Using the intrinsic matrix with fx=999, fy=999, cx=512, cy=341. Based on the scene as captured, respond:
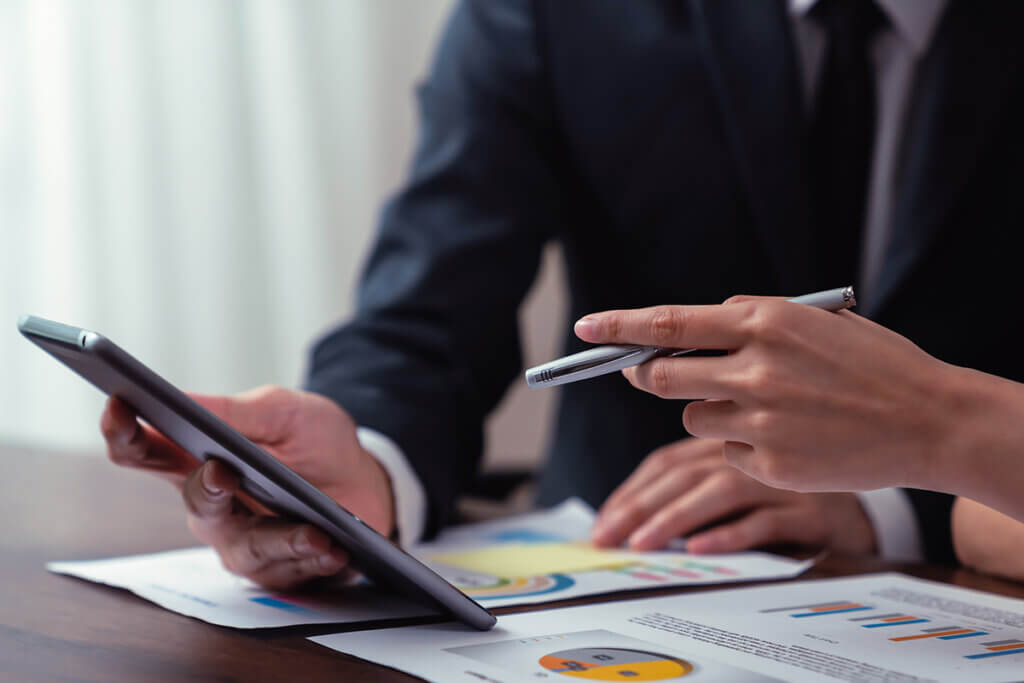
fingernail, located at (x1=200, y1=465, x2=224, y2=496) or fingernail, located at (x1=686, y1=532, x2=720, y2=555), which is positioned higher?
fingernail, located at (x1=200, y1=465, x2=224, y2=496)

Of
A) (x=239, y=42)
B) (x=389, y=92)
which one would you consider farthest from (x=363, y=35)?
(x=239, y=42)

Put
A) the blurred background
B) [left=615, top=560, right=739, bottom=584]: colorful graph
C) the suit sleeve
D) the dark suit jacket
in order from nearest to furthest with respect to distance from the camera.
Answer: [left=615, top=560, right=739, bottom=584]: colorful graph
the suit sleeve
the dark suit jacket
the blurred background

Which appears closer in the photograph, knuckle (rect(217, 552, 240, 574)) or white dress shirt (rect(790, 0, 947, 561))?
knuckle (rect(217, 552, 240, 574))

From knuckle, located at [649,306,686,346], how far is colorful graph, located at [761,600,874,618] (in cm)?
18

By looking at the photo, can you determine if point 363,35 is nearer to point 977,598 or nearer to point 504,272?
point 504,272

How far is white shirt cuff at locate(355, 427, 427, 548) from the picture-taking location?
0.74 meters

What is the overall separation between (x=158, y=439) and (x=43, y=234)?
59.2 inches

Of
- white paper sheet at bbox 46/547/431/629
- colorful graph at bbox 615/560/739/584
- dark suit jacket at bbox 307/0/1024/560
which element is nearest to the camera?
white paper sheet at bbox 46/547/431/629

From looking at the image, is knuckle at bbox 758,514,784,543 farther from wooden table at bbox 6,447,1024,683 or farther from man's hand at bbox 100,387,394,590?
man's hand at bbox 100,387,394,590

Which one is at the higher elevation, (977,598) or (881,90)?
(881,90)

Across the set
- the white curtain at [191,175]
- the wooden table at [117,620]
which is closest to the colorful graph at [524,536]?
the wooden table at [117,620]

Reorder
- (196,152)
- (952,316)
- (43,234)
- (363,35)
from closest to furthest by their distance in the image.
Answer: (952,316)
(43,234)
(196,152)
(363,35)

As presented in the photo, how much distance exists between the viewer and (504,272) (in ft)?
3.40

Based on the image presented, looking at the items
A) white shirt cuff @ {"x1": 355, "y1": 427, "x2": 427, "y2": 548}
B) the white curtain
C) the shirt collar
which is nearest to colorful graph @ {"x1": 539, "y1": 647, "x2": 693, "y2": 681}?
white shirt cuff @ {"x1": 355, "y1": 427, "x2": 427, "y2": 548}
